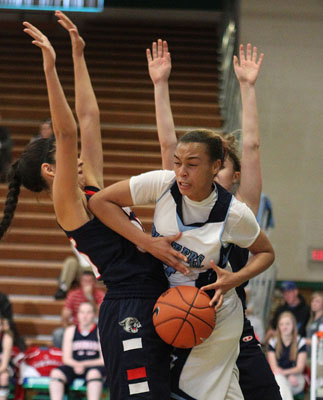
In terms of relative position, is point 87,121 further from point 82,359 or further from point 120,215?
point 82,359

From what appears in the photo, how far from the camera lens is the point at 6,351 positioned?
6977 mm

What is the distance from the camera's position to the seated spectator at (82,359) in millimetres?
6664

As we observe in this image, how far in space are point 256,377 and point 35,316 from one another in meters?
5.96

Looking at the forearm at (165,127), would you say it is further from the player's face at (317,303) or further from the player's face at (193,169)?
the player's face at (317,303)

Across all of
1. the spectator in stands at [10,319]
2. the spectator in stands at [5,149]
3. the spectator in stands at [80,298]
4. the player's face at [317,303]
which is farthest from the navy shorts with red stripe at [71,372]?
the spectator in stands at [5,149]

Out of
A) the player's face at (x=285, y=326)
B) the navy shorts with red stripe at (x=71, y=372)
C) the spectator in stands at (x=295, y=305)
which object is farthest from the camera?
the spectator in stands at (x=295, y=305)

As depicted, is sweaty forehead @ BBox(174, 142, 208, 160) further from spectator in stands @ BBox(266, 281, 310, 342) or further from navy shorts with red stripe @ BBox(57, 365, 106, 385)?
spectator in stands @ BBox(266, 281, 310, 342)

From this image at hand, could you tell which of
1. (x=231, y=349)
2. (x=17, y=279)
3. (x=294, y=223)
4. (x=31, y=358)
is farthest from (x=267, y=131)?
(x=231, y=349)

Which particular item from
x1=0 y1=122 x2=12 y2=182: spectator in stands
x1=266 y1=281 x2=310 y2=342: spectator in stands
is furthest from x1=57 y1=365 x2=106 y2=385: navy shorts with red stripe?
x1=0 y1=122 x2=12 y2=182: spectator in stands

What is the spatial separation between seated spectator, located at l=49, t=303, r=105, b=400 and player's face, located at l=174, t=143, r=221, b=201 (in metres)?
4.33

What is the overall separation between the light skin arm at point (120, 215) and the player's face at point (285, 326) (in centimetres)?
482

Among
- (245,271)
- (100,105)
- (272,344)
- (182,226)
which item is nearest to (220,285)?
(245,271)

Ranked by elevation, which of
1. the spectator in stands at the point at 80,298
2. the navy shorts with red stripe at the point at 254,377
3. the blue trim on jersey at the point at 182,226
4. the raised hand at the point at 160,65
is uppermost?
the raised hand at the point at 160,65

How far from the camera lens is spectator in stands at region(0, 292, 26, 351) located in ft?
25.0
